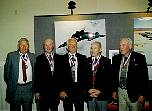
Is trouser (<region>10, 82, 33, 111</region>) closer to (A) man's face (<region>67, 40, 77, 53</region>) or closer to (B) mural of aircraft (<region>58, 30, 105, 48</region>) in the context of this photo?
(A) man's face (<region>67, 40, 77, 53</region>)

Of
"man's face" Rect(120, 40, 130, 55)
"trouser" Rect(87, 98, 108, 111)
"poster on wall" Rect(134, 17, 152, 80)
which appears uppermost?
"poster on wall" Rect(134, 17, 152, 80)

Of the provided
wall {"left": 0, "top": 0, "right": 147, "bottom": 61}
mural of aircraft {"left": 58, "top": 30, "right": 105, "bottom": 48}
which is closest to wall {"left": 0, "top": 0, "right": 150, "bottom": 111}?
wall {"left": 0, "top": 0, "right": 147, "bottom": 61}

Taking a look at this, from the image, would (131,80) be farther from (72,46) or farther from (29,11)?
(29,11)

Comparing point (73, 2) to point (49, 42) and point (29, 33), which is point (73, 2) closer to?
point (29, 33)

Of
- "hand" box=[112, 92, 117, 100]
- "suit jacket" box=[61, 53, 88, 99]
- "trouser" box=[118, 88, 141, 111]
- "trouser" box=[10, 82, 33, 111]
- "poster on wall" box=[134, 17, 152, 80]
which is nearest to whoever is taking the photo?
"trouser" box=[118, 88, 141, 111]

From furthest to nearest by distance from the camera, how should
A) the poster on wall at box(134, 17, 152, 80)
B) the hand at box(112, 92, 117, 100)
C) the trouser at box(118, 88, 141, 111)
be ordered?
1. the poster on wall at box(134, 17, 152, 80)
2. the hand at box(112, 92, 117, 100)
3. the trouser at box(118, 88, 141, 111)

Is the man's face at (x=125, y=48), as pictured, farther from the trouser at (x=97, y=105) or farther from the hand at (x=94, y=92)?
the trouser at (x=97, y=105)

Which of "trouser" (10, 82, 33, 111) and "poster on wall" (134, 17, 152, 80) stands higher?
"poster on wall" (134, 17, 152, 80)

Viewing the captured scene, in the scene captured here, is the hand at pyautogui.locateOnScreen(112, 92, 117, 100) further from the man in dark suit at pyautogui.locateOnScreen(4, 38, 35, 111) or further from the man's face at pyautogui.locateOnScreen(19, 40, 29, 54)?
the man's face at pyautogui.locateOnScreen(19, 40, 29, 54)

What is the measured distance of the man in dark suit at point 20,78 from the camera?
3.86 meters

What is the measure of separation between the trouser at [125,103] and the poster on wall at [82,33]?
143cm

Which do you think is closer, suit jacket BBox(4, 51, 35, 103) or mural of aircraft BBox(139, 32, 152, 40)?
suit jacket BBox(4, 51, 35, 103)

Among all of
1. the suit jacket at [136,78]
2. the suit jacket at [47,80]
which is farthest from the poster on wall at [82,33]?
the suit jacket at [136,78]

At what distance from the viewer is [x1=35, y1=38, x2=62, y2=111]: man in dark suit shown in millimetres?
3713
